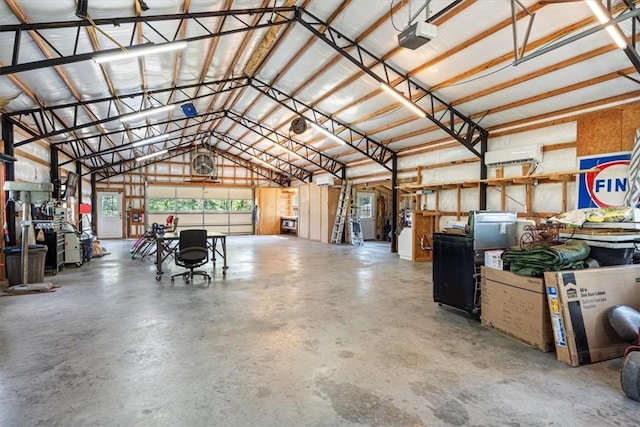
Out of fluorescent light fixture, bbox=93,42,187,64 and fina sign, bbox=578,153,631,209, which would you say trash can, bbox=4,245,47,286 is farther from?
fina sign, bbox=578,153,631,209

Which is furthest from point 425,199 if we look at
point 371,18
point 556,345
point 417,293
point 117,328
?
point 117,328

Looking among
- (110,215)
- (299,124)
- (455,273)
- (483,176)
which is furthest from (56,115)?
(483,176)

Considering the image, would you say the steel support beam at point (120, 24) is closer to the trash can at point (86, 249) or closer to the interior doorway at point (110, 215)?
the trash can at point (86, 249)

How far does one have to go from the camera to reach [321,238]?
13672 millimetres

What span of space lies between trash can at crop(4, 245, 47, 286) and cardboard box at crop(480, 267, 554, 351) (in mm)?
7000

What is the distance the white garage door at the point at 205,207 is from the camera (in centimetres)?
1550

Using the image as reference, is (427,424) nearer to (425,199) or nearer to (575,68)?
(575,68)

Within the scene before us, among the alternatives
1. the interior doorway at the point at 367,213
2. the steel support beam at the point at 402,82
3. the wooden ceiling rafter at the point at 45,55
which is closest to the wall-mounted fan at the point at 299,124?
the steel support beam at the point at 402,82

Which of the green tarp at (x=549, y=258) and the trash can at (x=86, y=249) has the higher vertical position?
the green tarp at (x=549, y=258)

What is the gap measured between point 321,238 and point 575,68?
9.90m

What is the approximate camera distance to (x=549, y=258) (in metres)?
3.15

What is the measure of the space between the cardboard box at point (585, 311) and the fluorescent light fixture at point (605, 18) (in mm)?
2749

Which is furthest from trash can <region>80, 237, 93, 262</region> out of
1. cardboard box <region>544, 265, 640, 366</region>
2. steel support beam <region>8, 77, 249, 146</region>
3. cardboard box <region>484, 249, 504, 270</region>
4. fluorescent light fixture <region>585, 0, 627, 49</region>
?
fluorescent light fixture <region>585, 0, 627, 49</region>

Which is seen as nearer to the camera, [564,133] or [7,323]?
[7,323]
